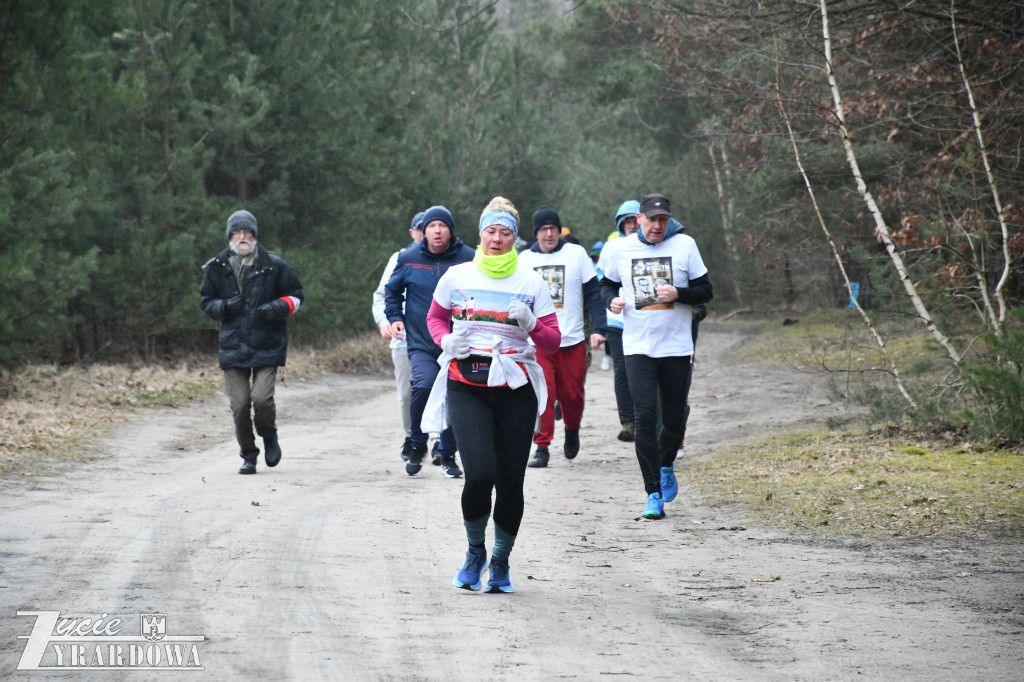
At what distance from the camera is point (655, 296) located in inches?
331

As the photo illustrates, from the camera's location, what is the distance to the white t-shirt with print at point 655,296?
838 cm

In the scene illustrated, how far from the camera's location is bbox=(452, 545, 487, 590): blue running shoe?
623 cm

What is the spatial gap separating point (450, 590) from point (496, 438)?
0.83 m

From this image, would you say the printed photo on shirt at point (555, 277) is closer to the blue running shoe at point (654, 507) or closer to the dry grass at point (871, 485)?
the dry grass at point (871, 485)

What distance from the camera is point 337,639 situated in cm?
521

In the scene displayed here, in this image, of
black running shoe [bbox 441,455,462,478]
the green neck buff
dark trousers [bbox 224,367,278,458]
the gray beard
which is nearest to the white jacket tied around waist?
the green neck buff

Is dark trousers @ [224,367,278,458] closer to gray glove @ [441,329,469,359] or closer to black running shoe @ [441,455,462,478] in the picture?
black running shoe @ [441,455,462,478]

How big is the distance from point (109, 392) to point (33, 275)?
2.41 meters

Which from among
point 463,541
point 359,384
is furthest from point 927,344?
point 359,384

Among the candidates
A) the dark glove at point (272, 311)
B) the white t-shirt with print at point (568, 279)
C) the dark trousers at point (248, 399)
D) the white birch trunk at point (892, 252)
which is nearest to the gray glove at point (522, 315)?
the white t-shirt with print at point (568, 279)

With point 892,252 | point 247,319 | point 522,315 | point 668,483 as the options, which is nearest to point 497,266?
point 522,315

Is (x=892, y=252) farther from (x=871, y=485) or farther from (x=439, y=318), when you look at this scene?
(x=439, y=318)

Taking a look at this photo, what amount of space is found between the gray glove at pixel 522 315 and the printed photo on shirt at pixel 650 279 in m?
2.32

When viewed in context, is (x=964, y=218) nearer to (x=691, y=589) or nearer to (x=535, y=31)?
(x=691, y=589)
